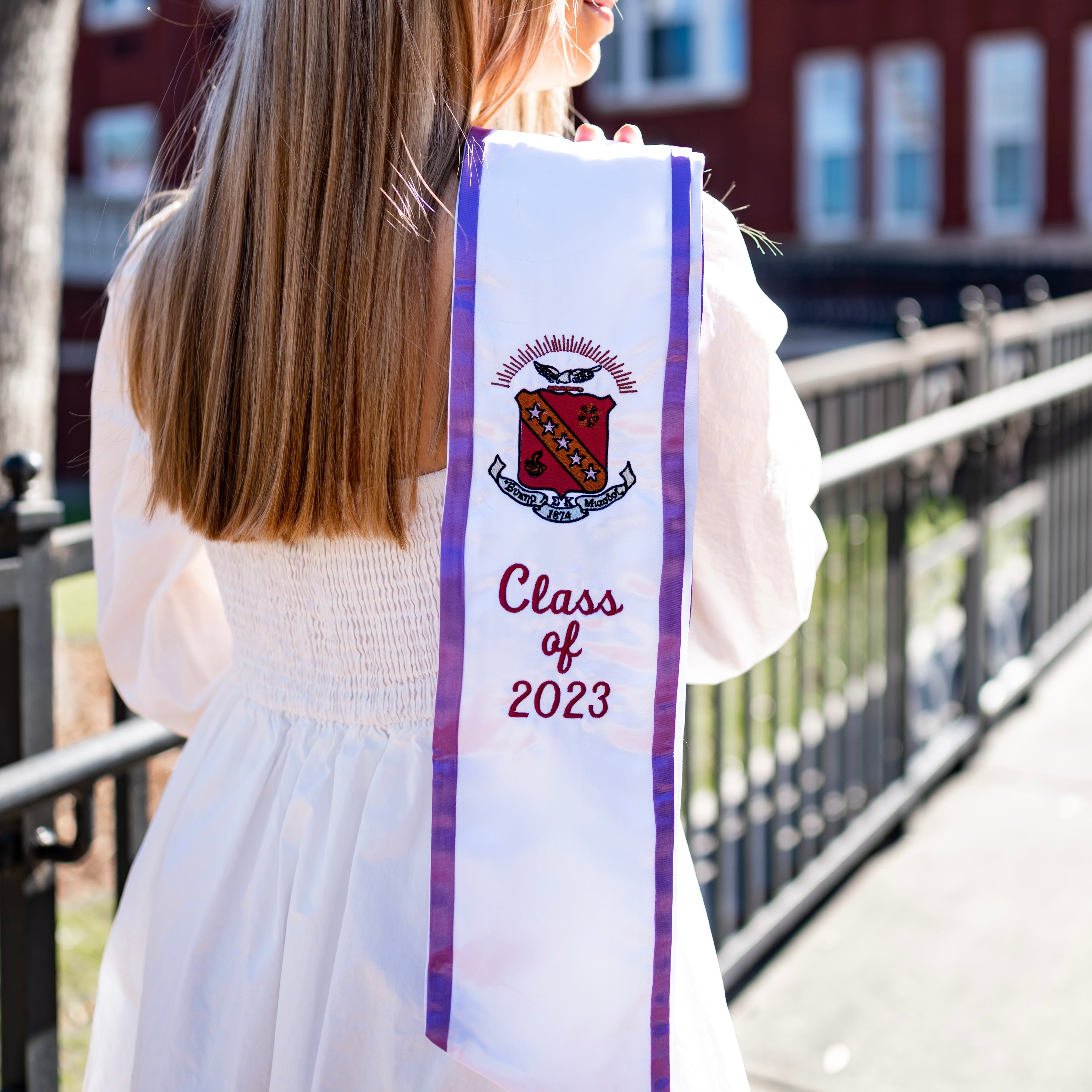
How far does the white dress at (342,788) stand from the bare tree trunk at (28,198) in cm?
291

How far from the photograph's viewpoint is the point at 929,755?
3.83 m

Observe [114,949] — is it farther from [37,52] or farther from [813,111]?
[813,111]

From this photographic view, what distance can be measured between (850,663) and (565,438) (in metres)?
2.35

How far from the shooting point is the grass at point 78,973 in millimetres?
3045

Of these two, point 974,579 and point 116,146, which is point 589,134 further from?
point 116,146

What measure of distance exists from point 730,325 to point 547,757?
46 cm

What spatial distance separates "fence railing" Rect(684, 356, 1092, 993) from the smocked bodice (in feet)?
3.92

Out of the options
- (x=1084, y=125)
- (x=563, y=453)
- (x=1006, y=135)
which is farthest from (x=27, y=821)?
(x=1006, y=135)

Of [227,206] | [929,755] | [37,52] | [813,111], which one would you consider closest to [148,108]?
[813,111]

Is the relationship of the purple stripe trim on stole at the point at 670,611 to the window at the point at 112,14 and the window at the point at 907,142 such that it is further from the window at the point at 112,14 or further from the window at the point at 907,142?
the window at the point at 112,14

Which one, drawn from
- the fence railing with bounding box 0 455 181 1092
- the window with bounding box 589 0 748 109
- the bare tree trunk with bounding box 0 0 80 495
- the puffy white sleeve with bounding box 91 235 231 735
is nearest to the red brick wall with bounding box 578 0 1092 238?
the window with bounding box 589 0 748 109

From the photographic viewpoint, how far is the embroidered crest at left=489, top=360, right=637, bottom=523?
1289 millimetres

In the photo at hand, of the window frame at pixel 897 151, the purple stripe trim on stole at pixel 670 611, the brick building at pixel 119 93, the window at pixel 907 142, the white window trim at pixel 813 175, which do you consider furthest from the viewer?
the white window trim at pixel 813 175

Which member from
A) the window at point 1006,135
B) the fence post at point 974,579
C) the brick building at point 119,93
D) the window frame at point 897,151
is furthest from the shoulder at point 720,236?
the window frame at point 897,151
